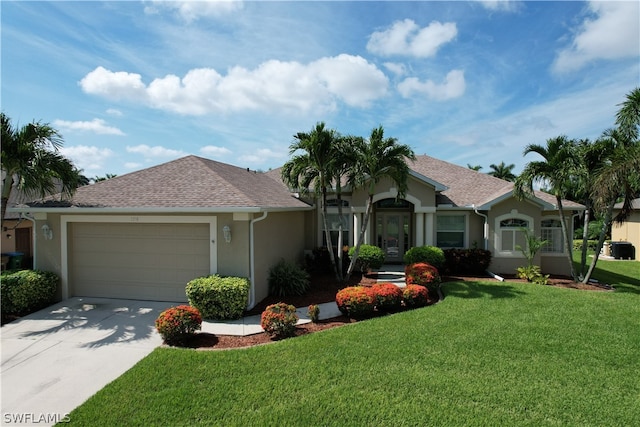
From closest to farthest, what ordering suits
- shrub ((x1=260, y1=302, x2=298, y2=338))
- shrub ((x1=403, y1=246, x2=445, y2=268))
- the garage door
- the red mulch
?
the red mulch
shrub ((x1=260, y1=302, x2=298, y2=338))
the garage door
shrub ((x1=403, y1=246, x2=445, y2=268))

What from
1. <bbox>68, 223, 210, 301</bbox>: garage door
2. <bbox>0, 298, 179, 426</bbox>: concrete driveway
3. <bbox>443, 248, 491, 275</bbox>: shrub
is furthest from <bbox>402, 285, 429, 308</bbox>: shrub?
<bbox>0, 298, 179, 426</bbox>: concrete driveway

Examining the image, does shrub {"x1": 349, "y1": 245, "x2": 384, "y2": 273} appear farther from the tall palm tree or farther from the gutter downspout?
the gutter downspout

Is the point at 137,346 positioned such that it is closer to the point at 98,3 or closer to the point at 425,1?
the point at 98,3

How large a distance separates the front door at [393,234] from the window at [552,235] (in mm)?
6165

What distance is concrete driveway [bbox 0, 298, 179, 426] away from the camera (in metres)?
5.25

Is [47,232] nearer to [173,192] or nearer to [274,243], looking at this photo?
[173,192]

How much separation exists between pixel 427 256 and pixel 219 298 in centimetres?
867

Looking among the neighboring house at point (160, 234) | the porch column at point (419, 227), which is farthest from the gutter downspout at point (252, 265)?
the porch column at point (419, 227)

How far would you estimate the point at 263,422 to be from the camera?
462 cm

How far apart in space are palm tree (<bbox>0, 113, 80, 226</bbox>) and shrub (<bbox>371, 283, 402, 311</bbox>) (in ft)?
32.4

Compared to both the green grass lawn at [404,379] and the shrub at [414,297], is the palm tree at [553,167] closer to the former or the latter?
the green grass lawn at [404,379]

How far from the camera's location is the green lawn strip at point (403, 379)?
187 inches

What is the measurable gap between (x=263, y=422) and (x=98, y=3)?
34.8ft

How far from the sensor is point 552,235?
15.4 metres
